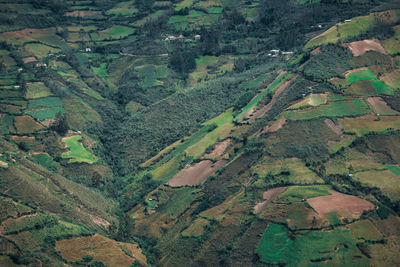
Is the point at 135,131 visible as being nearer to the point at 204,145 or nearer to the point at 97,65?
the point at 204,145

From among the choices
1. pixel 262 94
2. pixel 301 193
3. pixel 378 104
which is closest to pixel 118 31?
pixel 262 94

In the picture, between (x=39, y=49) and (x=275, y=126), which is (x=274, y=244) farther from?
(x=39, y=49)

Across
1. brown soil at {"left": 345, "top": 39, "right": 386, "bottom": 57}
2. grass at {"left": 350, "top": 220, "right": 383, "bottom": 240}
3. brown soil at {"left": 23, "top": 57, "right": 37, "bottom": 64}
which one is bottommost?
grass at {"left": 350, "top": 220, "right": 383, "bottom": 240}

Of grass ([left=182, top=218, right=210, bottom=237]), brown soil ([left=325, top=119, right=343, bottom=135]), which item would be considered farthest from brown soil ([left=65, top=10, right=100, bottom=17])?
grass ([left=182, top=218, right=210, bottom=237])

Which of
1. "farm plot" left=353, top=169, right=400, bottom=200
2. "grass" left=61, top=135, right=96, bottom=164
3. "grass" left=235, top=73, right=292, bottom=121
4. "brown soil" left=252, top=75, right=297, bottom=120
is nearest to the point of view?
"farm plot" left=353, top=169, right=400, bottom=200

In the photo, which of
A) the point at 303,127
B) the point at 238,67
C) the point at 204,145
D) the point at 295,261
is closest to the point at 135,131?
the point at 204,145

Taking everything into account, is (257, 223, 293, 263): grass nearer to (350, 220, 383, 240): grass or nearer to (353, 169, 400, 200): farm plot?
(350, 220, 383, 240): grass

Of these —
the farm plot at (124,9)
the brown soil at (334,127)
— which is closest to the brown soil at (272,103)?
the brown soil at (334,127)

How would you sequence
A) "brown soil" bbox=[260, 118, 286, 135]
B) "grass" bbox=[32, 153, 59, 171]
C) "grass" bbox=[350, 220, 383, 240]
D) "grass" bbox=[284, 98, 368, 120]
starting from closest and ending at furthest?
"grass" bbox=[350, 220, 383, 240] < "brown soil" bbox=[260, 118, 286, 135] < "grass" bbox=[284, 98, 368, 120] < "grass" bbox=[32, 153, 59, 171]
